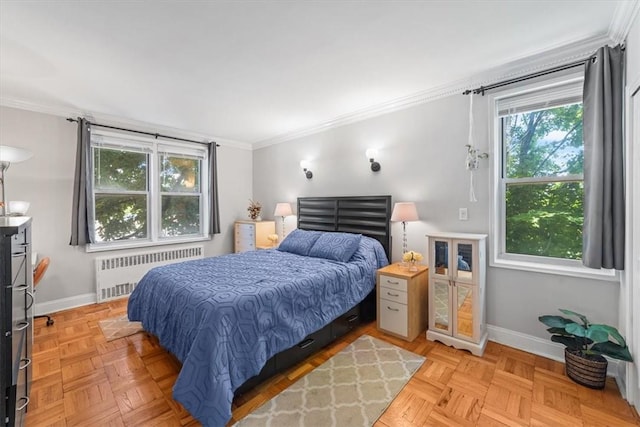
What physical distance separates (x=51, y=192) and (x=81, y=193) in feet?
0.96

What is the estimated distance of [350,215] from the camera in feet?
12.0

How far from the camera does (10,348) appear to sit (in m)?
1.12

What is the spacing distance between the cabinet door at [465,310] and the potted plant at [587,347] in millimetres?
486

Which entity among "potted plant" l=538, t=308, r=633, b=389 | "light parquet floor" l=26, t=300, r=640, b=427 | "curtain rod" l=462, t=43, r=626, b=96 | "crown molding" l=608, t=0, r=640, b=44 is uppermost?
"crown molding" l=608, t=0, r=640, b=44

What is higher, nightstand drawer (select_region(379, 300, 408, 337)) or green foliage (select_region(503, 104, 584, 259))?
green foliage (select_region(503, 104, 584, 259))

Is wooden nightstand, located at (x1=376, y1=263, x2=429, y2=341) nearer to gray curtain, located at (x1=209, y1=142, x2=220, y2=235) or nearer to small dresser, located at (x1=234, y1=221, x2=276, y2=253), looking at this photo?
small dresser, located at (x1=234, y1=221, x2=276, y2=253)

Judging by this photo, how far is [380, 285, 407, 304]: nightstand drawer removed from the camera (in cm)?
261

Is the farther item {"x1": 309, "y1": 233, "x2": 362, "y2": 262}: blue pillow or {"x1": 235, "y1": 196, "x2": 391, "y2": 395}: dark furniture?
{"x1": 309, "y1": 233, "x2": 362, "y2": 262}: blue pillow

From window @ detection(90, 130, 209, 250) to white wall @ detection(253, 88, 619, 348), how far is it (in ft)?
6.65

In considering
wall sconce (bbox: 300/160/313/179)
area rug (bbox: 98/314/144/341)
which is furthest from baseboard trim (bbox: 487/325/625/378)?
area rug (bbox: 98/314/144/341)

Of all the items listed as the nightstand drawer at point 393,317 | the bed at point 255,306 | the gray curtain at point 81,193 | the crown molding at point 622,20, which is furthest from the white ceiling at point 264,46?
the nightstand drawer at point 393,317

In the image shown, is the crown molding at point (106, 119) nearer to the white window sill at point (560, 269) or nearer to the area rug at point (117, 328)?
the area rug at point (117, 328)

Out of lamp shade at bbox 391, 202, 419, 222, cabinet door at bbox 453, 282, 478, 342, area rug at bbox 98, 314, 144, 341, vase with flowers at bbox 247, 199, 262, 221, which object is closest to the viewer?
cabinet door at bbox 453, 282, 478, 342

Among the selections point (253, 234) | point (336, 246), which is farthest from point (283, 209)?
point (336, 246)
